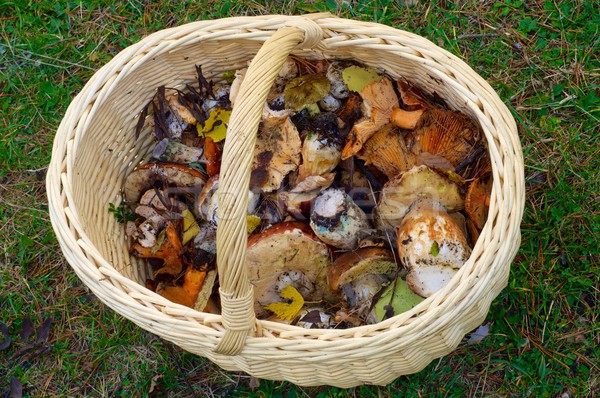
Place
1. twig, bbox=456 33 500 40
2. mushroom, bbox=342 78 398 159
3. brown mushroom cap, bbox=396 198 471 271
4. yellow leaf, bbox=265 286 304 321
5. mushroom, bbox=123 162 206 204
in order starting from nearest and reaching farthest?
brown mushroom cap, bbox=396 198 471 271, yellow leaf, bbox=265 286 304 321, mushroom, bbox=342 78 398 159, mushroom, bbox=123 162 206 204, twig, bbox=456 33 500 40

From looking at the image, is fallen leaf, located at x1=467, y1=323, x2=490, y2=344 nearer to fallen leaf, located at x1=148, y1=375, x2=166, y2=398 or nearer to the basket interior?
the basket interior

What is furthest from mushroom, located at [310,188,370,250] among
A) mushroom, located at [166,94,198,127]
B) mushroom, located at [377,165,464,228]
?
mushroom, located at [166,94,198,127]

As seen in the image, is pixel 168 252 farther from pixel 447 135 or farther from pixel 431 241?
pixel 447 135

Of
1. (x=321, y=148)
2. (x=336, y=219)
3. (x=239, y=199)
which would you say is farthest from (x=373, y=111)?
(x=239, y=199)

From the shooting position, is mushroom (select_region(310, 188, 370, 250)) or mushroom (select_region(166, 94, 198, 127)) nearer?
mushroom (select_region(310, 188, 370, 250))

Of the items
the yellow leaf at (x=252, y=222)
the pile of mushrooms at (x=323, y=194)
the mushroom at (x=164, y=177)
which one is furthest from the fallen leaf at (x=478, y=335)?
the mushroom at (x=164, y=177)

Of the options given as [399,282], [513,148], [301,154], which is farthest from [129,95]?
[513,148]

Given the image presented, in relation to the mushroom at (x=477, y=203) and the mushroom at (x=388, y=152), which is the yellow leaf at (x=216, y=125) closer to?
the mushroom at (x=388, y=152)
